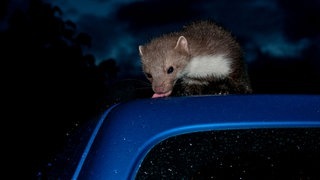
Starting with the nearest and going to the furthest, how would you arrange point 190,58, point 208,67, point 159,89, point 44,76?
1. point 159,89
2. point 208,67
3. point 190,58
4. point 44,76

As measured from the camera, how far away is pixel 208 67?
602 centimetres

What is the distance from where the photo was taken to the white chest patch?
5.89 metres

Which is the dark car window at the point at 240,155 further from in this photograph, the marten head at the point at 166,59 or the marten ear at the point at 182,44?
the marten ear at the point at 182,44

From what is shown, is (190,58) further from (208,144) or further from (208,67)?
(208,144)

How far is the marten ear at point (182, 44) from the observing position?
20.0ft

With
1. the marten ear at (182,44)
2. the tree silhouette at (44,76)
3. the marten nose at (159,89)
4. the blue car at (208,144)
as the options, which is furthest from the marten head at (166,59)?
the tree silhouette at (44,76)

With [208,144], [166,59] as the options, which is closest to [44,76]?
[166,59]

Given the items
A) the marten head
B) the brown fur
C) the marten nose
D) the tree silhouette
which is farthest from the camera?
the tree silhouette

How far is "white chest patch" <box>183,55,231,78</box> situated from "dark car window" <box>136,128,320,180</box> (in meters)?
3.94

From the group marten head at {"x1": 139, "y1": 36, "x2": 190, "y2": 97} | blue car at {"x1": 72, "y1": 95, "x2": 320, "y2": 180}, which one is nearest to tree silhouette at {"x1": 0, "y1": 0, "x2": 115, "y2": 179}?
marten head at {"x1": 139, "y1": 36, "x2": 190, "y2": 97}

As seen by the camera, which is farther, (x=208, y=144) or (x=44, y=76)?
(x=44, y=76)

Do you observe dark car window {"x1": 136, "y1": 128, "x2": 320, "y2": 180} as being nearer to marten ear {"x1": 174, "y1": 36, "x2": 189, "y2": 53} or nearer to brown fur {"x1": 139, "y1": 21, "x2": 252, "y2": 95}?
brown fur {"x1": 139, "y1": 21, "x2": 252, "y2": 95}

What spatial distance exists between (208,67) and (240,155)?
13.7ft

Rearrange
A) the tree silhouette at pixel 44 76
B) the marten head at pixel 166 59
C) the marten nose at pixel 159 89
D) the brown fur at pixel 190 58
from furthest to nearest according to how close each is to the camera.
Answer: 1. the tree silhouette at pixel 44 76
2. the marten head at pixel 166 59
3. the brown fur at pixel 190 58
4. the marten nose at pixel 159 89
